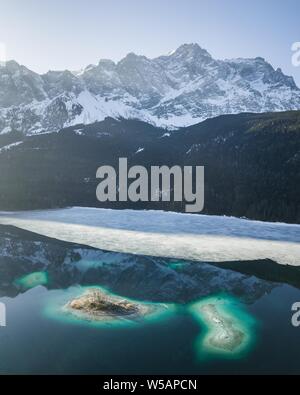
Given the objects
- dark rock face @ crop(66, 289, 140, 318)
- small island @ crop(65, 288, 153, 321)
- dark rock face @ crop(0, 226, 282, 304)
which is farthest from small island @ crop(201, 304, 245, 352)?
dark rock face @ crop(66, 289, 140, 318)

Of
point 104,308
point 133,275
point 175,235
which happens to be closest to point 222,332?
point 104,308

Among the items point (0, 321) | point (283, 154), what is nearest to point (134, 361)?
point (0, 321)

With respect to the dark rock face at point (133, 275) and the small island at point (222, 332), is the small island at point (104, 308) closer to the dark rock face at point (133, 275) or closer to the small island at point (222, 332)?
the dark rock face at point (133, 275)

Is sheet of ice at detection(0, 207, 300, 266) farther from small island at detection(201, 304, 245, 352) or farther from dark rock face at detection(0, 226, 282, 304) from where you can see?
small island at detection(201, 304, 245, 352)

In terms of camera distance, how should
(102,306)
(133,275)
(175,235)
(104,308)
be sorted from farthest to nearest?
(175,235) → (133,275) → (102,306) → (104,308)

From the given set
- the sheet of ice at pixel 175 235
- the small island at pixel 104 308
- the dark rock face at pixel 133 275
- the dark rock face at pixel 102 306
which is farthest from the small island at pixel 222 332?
the sheet of ice at pixel 175 235

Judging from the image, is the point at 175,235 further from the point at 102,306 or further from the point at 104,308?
the point at 104,308
